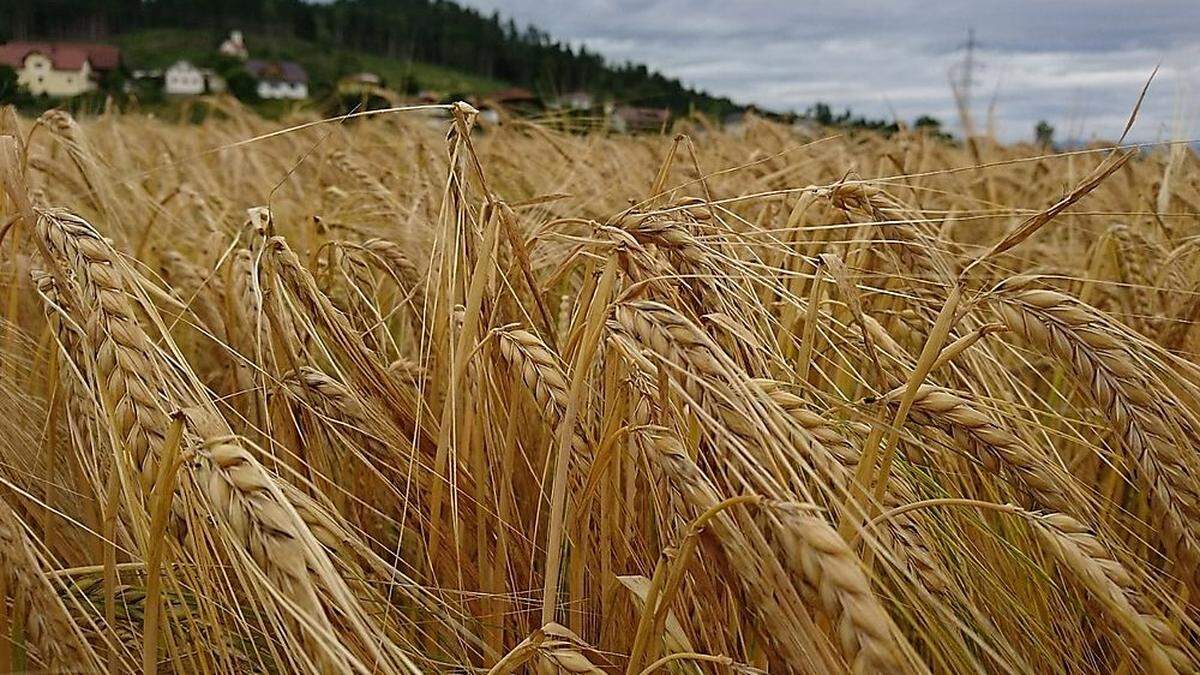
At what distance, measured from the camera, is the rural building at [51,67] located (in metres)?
3.43

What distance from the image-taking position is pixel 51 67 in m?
4.72

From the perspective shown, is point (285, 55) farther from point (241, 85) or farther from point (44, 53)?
point (44, 53)

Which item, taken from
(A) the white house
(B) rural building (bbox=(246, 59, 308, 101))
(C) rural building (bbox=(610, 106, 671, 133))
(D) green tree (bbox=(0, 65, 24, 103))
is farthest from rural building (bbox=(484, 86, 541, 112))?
(B) rural building (bbox=(246, 59, 308, 101))

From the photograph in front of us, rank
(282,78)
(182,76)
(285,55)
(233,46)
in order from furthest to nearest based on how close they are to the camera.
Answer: (285,55) → (233,46) → (282,78) → (182,76)

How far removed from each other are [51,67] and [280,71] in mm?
27629

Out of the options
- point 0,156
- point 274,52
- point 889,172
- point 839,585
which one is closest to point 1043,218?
point 839,585

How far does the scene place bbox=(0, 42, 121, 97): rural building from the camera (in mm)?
3430

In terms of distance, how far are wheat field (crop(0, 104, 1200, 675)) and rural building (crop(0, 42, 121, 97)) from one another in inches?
75.9

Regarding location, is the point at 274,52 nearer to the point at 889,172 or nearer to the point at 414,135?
the point at 414,135

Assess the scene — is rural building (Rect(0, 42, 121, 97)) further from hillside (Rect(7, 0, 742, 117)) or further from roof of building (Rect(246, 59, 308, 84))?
roof of building (Rect(246, 59, 308, 84))

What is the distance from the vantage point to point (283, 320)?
1.40 meters

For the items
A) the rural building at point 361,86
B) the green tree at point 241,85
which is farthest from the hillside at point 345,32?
the rural building at point 361,86

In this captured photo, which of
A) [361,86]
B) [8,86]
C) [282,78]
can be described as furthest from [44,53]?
[282,78]

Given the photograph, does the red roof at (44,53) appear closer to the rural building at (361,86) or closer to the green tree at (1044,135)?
the rural building at (361,86)
